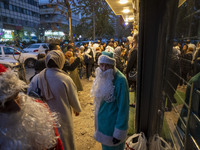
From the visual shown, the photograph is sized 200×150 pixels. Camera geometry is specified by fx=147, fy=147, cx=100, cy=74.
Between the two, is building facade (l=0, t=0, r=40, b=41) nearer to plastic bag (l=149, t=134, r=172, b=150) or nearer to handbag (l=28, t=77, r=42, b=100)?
handbag (l=28, t=77, r=42, b=100)

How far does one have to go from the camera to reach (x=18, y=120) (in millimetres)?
1083

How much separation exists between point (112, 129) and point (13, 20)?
55.5 meters

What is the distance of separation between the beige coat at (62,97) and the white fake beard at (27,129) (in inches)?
38.3

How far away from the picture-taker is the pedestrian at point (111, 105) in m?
2.05

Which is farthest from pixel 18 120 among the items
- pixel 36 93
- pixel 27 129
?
pixel 36 93

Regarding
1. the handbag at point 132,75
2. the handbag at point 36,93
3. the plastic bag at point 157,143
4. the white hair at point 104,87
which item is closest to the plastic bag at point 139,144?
the plastic bag at point 157,143

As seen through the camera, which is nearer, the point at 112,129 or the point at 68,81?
the point at 112,129

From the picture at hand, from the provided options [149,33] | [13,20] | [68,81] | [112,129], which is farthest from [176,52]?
[13,20]

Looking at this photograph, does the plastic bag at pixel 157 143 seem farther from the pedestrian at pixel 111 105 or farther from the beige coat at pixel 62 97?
the beige coat at pixel 62 97

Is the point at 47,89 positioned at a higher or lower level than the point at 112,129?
higher

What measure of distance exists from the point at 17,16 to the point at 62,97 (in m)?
56.7

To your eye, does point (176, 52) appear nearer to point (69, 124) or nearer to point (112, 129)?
point (112, 129)

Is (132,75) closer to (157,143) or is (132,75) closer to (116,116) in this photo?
(116,116)

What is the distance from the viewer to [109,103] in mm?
2213
